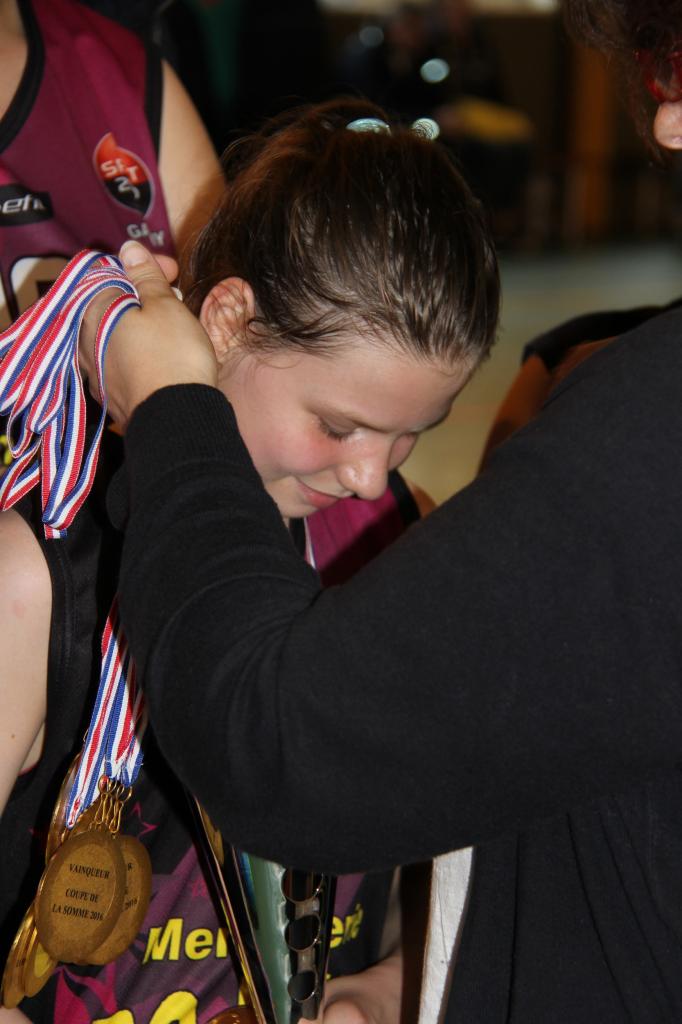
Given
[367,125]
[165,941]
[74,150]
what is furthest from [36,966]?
[74,150]

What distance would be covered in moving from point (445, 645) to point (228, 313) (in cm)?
59

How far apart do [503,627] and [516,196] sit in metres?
7.40

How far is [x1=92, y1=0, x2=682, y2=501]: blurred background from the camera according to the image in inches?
143

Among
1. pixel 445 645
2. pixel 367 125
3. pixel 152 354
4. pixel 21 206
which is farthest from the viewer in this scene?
pixel 21 206

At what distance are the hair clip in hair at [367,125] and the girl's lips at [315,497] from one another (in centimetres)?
35

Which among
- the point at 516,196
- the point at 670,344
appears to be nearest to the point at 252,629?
the point at 670,344

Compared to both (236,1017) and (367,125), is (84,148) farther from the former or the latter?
(236,1017)

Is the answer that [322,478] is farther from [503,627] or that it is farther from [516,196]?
[516,196]

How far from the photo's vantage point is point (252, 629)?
665mm

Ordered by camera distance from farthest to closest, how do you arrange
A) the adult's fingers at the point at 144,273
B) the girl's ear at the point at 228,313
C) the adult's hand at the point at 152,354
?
the girl's ear at the point at 228,313 < the adult's fingers at the point at 144,273 < the adult's hand at the point at 152,354

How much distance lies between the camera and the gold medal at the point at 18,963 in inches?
37.6

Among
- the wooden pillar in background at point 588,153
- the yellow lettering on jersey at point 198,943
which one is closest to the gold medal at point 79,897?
the yellow lettering on jersey at point 198,943

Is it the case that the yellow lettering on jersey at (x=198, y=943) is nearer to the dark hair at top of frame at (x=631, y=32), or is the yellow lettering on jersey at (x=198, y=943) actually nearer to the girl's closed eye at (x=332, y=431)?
the girl's closed eye at (x=332, y=431)

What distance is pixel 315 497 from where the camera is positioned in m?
1.18
